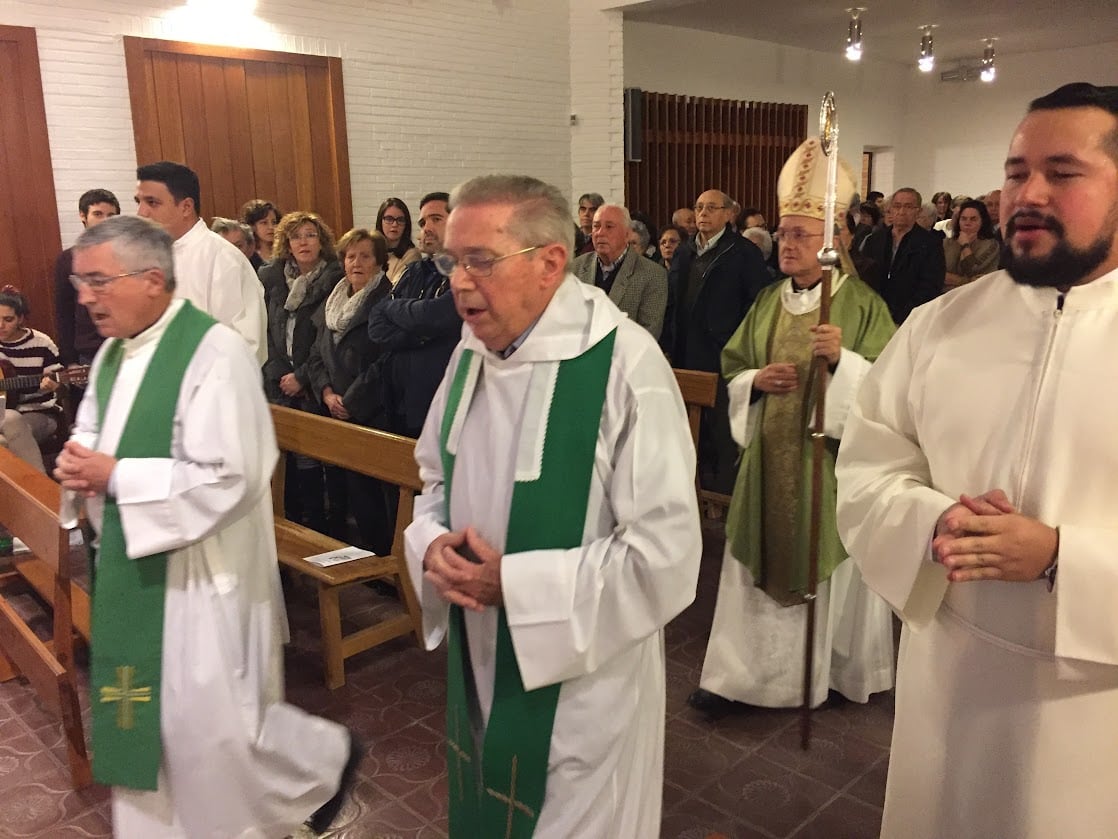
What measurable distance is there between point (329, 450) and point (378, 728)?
3.90ft

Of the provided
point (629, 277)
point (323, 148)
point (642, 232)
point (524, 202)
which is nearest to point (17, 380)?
point (323, 148)

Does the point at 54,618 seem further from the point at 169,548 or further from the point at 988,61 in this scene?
the point at 988,61

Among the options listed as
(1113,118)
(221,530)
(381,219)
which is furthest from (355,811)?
(381,219)

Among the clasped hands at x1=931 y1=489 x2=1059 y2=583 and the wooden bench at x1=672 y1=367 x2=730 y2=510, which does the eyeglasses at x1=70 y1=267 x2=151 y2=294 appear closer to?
the clasped hands at x1=931 y1=489 x2=1059 y2=583

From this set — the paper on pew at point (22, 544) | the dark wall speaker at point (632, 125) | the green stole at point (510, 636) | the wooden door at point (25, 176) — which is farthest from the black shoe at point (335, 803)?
the dark wall speaker at point (632, 125)

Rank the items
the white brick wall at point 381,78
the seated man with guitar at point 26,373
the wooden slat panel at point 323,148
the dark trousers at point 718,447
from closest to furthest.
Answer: the dark trousers at point 718,447 < the seated man with guitar at point 26,373 < the white brick wall at point 381,78 < the wooden slat panel at point 323,148

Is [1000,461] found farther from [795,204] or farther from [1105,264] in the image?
[795,204]

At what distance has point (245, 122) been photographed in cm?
705

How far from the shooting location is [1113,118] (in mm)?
1562

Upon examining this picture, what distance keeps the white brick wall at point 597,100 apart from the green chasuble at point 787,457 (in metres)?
→ 6.06

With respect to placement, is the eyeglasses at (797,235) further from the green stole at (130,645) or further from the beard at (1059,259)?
the green stole at (130,645)

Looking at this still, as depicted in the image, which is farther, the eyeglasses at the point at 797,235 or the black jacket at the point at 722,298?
the black jacket at the point at 722,298

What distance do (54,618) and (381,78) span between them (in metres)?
5.73

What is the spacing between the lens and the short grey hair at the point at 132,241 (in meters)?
2.30
